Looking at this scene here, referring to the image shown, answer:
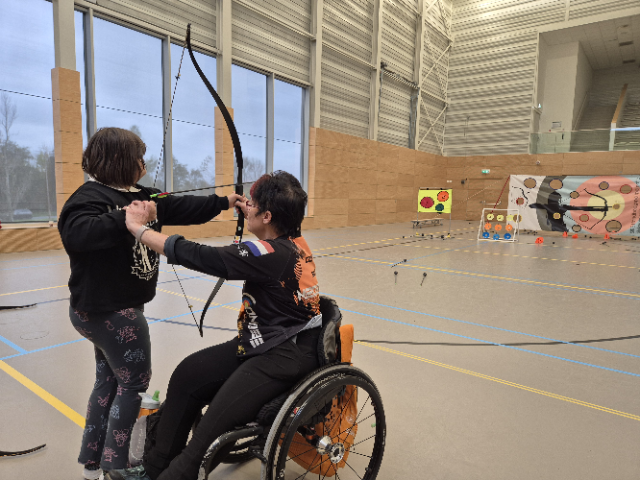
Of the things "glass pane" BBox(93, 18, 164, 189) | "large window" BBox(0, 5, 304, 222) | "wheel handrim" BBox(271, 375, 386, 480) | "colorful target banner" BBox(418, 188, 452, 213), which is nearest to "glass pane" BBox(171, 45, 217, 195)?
"large window" BBox(0, 5, 304, 222)

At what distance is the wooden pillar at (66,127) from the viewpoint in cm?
681

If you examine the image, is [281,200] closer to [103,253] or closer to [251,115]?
[103,253]

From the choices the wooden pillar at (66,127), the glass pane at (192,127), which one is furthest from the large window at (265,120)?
the wooden pillar at (66,127)

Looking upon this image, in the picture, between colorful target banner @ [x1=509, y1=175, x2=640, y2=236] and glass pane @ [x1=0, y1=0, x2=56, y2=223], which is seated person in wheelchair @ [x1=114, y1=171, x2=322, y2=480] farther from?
colorful target banner @ [x1=509, y1=175, x2=640, y2=236]

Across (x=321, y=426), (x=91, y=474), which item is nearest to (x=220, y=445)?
(x=321, y=426)

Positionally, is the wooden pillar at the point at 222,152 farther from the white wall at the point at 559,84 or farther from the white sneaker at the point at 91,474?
the white wall at the point at 559,84

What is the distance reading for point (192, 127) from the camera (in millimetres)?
9086

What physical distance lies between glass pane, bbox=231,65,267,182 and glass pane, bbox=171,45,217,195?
28.3 inches

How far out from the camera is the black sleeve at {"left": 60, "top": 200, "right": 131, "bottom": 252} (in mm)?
1191

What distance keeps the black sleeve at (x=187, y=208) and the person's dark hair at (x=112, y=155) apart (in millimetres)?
231

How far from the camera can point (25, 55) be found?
261 inches

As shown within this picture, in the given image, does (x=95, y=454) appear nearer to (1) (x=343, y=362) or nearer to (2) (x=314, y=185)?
(1) (x=343, y=362)

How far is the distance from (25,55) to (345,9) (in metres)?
9.07

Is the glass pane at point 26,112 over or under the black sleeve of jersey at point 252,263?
over
